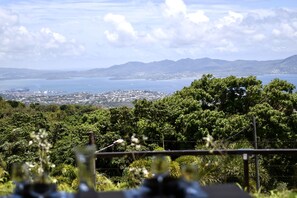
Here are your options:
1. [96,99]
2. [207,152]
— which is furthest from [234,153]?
[96,99]

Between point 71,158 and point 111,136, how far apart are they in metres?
3.56

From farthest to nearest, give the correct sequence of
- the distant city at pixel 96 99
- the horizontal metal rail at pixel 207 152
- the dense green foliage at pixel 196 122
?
the distant city at pixel 96 99
the dense green foliage at pixel 196 122
the horizontal metal rail at pixel 207 152

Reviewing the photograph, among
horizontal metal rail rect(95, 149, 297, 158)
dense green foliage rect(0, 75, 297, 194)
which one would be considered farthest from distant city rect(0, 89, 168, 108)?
horizontal metal rail rect(95, 149, 297, 158)

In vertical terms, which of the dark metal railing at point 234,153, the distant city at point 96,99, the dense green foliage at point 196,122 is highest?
the dark metal railing at point 234,153

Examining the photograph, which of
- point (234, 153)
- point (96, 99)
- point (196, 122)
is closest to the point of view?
point (234, 153)

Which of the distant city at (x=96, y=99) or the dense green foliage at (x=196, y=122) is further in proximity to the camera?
the distant city at (x=96, y=99)

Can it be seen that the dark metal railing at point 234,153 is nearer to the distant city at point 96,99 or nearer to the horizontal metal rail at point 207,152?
the horizontal metal rail at point 207,152

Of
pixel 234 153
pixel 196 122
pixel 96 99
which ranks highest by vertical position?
pixel 234 153

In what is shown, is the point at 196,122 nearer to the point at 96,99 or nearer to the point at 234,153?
the point at 234,153

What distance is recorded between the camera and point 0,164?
646cm

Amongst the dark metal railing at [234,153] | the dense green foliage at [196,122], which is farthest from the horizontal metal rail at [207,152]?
the dense green foliage at [196,122]

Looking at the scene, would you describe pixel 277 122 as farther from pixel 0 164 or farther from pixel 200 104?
pixel 0 164

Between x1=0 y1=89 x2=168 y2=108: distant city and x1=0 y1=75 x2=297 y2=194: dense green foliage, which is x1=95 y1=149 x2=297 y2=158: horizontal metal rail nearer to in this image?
x1=0 y1=75 x2=297 y2=194: dense green foliage

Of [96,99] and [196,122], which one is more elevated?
[196,122]
